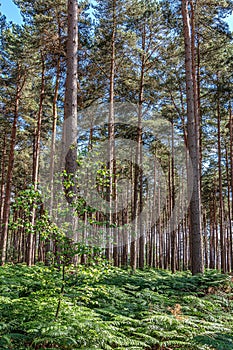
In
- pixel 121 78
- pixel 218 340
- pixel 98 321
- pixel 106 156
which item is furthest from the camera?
pixel 106 156

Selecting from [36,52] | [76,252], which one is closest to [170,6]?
[36,52]

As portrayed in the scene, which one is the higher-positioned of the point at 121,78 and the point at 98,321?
the point at 121,78

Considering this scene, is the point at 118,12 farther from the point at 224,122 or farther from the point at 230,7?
the point at 224,122

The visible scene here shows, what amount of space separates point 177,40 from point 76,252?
46.5 feet

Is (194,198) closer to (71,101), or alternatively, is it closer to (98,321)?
(71,101)

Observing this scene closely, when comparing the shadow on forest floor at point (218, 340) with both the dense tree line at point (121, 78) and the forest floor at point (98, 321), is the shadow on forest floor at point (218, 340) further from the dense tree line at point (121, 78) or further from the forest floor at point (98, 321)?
the dense tree line at point (121, 78)

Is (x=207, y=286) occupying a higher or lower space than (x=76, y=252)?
lower

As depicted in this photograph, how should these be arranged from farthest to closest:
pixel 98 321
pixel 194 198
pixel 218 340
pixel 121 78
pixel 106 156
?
1. pixel 106 156
2. pixel 121 78
3. pixel 194 198
4. pixel 98 321
5. pixel 218 340

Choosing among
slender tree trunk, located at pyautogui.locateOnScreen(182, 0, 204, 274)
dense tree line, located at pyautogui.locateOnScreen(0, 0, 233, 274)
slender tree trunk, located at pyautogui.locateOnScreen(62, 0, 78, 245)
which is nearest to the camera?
slender tree trunk, located at pyautogui.locateOnScreen(62, 0, 78, 245)

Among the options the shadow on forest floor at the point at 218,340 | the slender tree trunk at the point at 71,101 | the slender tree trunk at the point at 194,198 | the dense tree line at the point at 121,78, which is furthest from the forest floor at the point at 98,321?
the dense tree line at the point at 121,78

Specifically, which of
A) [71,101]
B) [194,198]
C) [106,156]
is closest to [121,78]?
[106,156]

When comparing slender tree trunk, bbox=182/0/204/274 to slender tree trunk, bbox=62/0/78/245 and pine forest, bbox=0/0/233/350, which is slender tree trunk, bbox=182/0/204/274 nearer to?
pine forest, bbox=0/0/233/350

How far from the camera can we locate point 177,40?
52.2ft

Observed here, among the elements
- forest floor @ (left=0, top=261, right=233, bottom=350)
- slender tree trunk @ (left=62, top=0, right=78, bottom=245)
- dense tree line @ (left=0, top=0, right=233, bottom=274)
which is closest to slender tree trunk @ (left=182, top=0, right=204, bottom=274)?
dense tree line @ (left=0, top=0, right=233, bottom=274)
